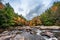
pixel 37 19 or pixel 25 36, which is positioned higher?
pixel 37 19

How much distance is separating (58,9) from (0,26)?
68.6 ft

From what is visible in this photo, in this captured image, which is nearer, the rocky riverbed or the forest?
the rocky riverbed

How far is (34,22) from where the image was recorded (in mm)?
47969

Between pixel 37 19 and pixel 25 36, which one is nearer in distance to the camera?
pixel 25 36

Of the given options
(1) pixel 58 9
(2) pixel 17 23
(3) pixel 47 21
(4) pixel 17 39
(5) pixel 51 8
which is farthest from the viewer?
(5) pixel 51 8

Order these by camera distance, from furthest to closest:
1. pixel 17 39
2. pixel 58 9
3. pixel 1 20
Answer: pixel 58 9 < pixel 1 20 < pixel 17 39

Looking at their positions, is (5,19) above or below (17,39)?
above

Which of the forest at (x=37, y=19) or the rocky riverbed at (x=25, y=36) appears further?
the forest at (x=37, y=19)

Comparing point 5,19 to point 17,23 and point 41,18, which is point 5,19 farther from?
point 41,18

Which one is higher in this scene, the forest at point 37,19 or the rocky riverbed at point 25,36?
the forest at point 37,19

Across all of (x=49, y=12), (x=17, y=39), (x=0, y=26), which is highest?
(x=49, y=12)

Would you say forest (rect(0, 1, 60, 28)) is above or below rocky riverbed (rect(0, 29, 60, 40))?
above

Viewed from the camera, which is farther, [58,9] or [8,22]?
[58,9]

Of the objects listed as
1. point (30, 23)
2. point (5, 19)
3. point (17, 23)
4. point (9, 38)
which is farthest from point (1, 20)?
point (30, 23)
